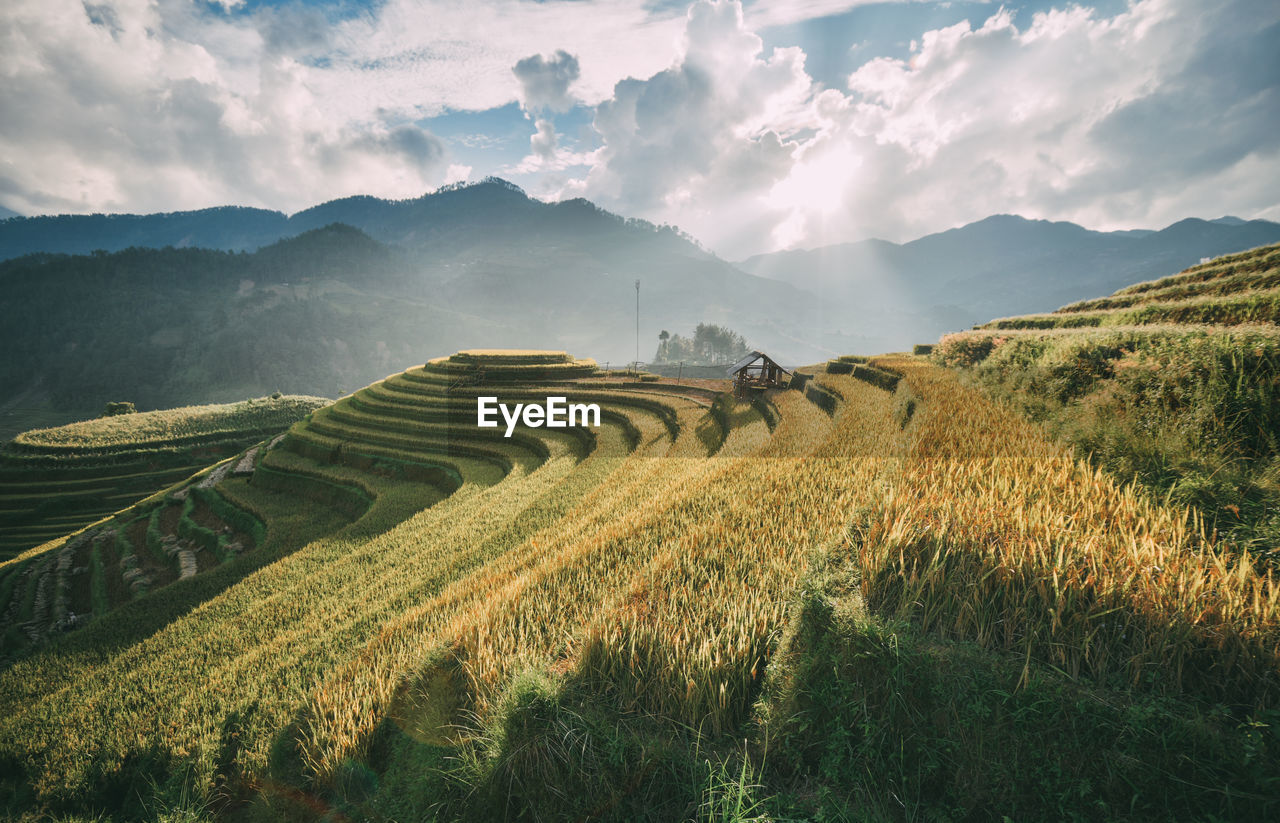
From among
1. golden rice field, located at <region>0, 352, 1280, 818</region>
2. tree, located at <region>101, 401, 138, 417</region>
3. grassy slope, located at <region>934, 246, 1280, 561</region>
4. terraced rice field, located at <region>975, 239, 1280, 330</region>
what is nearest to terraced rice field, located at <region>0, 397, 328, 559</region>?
tree, located at <region>101, 401, 138, 417</region>

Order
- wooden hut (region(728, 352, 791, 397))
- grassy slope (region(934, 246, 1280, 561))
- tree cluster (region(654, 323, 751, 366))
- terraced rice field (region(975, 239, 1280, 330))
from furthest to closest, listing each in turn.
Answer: tree cluster (region(654, 323, 751, 366))
wooden hut (region(728, 352, 791, 397))
terraced rice field (region(975, 239, 1280, 330))
grassy slope (region(934, 246, 1280, 561))

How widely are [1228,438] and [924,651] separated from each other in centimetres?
525

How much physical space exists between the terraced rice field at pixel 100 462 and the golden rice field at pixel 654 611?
35.5m

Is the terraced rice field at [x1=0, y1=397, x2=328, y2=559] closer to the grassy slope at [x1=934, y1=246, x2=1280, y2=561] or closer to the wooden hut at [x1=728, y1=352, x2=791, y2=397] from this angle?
the wooden hut at [x1=728, y1=352, x2=791, y2=397]

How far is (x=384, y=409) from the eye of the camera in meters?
30.0

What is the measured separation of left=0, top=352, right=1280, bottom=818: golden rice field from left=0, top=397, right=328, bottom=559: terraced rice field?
1398 inches

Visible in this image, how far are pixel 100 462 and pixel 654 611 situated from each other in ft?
195

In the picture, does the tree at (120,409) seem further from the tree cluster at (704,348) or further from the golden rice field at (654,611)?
the tree cluster at (704,348)

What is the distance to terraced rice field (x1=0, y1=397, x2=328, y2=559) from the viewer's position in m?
31.9

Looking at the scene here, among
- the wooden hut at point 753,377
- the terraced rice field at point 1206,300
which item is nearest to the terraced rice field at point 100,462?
the wooden hut at point 753,377

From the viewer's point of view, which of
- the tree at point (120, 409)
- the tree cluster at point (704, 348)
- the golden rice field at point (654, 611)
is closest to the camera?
the golden rice field at point (654, 611)

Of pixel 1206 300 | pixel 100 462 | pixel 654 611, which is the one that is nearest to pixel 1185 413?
pixel 654 611

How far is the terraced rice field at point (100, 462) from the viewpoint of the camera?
31.9m

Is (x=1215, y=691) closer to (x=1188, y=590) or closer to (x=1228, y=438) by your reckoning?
(x=1188, y=590)
